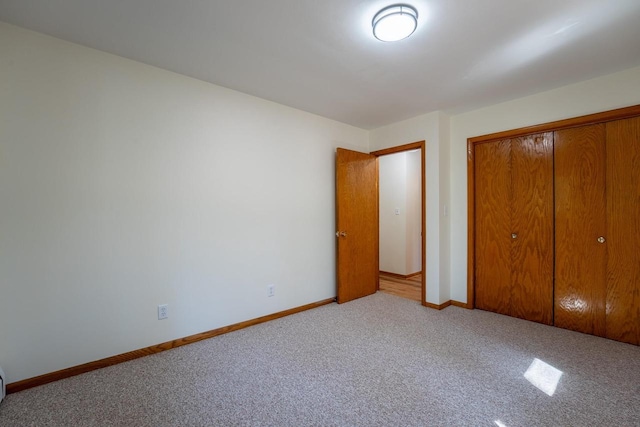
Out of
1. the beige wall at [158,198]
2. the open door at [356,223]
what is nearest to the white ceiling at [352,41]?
the beige wall at [158,198]

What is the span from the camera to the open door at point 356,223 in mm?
3527

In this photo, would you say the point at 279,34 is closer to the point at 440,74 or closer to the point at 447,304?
the point at 440,74

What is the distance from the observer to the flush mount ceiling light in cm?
161

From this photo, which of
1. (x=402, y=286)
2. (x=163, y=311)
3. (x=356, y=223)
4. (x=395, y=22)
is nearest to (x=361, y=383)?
(x=163, y=311)

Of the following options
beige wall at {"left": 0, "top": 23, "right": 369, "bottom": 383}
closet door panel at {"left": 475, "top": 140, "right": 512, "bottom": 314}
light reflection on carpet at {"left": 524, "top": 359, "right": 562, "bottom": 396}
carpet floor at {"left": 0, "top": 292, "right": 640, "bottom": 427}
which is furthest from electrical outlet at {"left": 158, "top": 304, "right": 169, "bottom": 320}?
closet door panel at {"left": 475, "top": 140, "right": 512, "bottom": 314}

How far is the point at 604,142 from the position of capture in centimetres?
249

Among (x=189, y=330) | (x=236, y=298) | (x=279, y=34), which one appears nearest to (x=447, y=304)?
(x=236, y=298)

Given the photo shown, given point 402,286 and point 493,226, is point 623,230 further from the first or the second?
point 402,286

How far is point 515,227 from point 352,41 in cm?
256

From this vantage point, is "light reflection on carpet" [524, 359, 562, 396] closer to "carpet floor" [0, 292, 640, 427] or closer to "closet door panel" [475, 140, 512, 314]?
"carpet floor" [0, 292, 640, 427]

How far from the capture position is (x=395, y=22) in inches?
65.3

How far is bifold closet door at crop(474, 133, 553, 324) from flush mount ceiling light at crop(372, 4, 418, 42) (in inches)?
81.5

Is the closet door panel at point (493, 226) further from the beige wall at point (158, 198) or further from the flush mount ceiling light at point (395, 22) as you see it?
the flush mount ceiling light at point (395, 22)

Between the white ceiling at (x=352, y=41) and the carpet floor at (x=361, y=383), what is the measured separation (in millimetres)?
2312
